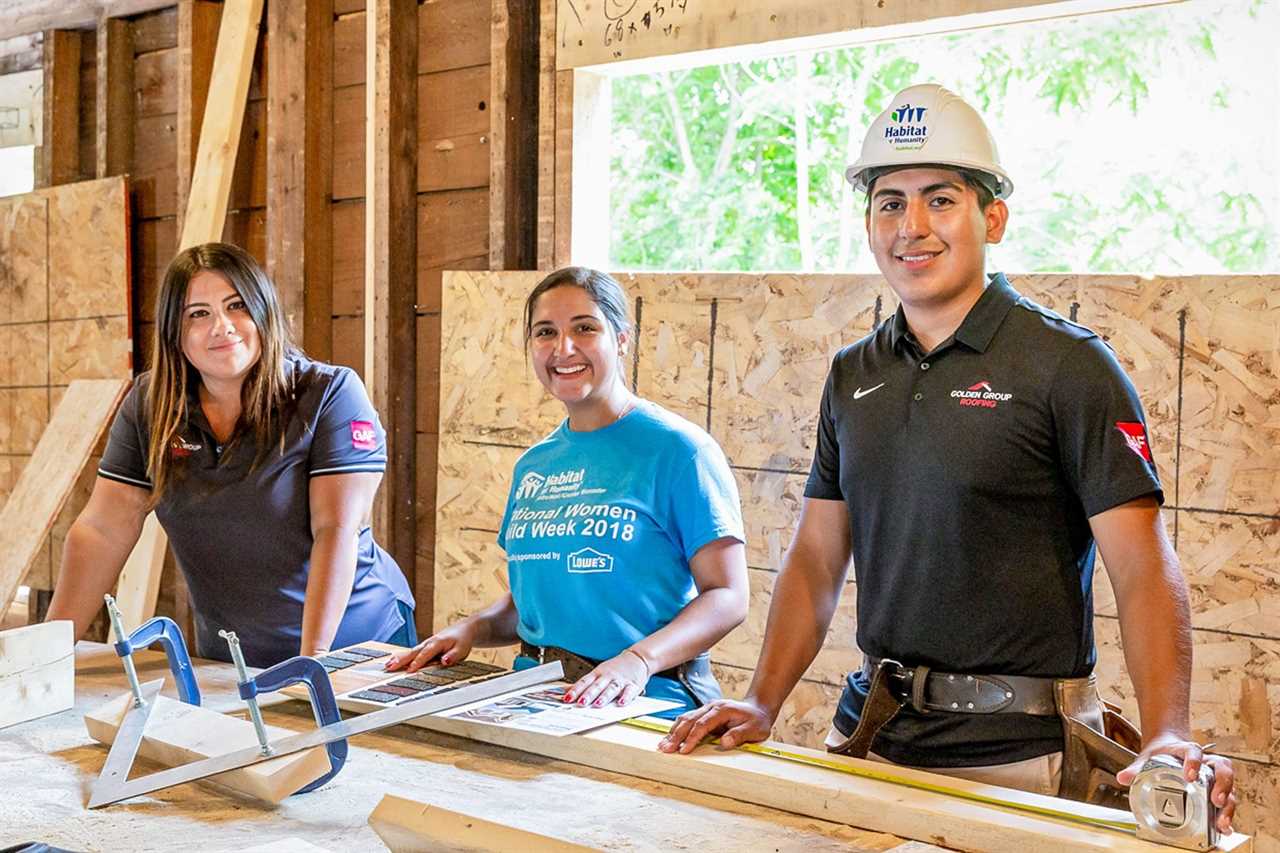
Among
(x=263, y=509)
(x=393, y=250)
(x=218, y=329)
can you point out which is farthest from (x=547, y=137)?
(x=263, y=509)

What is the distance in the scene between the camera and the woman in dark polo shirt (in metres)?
2.51

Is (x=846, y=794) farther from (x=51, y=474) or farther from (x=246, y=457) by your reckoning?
(x=51, y=474)

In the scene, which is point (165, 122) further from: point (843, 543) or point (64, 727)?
point (843, 543)

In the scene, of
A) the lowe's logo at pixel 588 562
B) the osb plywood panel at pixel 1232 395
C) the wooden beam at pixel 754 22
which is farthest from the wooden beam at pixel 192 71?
the osb plywood panel at pixel 1232 395

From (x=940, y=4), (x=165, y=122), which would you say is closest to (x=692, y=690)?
(x=940, y=4)

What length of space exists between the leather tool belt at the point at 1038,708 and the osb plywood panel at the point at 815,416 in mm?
882

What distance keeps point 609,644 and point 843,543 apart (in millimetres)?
457

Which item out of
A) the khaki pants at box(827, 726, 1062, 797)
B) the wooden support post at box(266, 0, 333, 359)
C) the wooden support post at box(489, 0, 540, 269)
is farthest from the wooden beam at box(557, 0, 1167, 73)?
the khaki pants at box(827, 726, 1062, 797)

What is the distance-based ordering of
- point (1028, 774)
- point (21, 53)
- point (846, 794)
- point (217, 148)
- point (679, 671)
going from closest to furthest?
point (846, 794)
point (1028, 774)
point (679, 671)
point (217, 148)
point (21, 53)

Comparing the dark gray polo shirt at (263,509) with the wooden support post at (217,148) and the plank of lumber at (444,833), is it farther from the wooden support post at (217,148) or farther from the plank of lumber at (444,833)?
the wooden support post at (217,148)

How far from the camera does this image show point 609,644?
7.44ft

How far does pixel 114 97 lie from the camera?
4770 millimetres

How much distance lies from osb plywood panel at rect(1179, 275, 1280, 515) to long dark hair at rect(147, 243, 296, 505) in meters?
1.81

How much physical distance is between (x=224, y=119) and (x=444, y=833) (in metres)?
3.42
